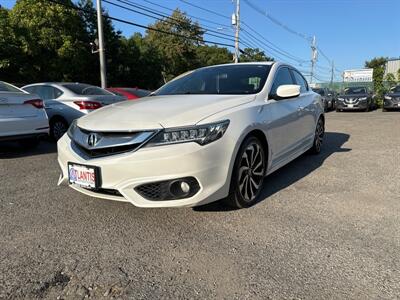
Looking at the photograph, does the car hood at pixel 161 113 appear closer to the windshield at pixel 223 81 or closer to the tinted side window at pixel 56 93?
the windshield at pixel 223 81

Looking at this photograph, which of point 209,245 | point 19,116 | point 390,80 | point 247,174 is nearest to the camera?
point 209,245

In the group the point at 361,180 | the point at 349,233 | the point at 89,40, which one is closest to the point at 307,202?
the point at 349,233

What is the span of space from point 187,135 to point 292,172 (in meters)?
2.52

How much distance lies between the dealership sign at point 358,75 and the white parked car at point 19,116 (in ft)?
179

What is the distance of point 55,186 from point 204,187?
2321 mm

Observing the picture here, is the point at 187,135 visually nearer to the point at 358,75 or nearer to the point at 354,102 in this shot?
the point at 354,102

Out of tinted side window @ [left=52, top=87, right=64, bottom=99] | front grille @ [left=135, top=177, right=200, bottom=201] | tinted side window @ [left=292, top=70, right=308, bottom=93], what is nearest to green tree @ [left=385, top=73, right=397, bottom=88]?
tinted side window @ [left=292, top=70, right=308, bottom=93]

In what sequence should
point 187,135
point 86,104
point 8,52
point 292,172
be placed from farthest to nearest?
point 8,52
point 86,104
point 292,172
point 187,135

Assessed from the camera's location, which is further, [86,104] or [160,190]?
[86,104]

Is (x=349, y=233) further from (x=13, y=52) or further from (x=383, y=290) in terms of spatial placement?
(x=13, y=52)

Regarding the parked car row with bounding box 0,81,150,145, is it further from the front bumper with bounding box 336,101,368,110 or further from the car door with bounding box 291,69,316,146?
the front bumper with bounding box 336,101,368,110

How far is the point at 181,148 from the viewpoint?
302 centimetres

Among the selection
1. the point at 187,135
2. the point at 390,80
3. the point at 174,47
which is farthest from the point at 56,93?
the point at 174,47

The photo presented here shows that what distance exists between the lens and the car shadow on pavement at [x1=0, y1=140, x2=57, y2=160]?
6.67m
